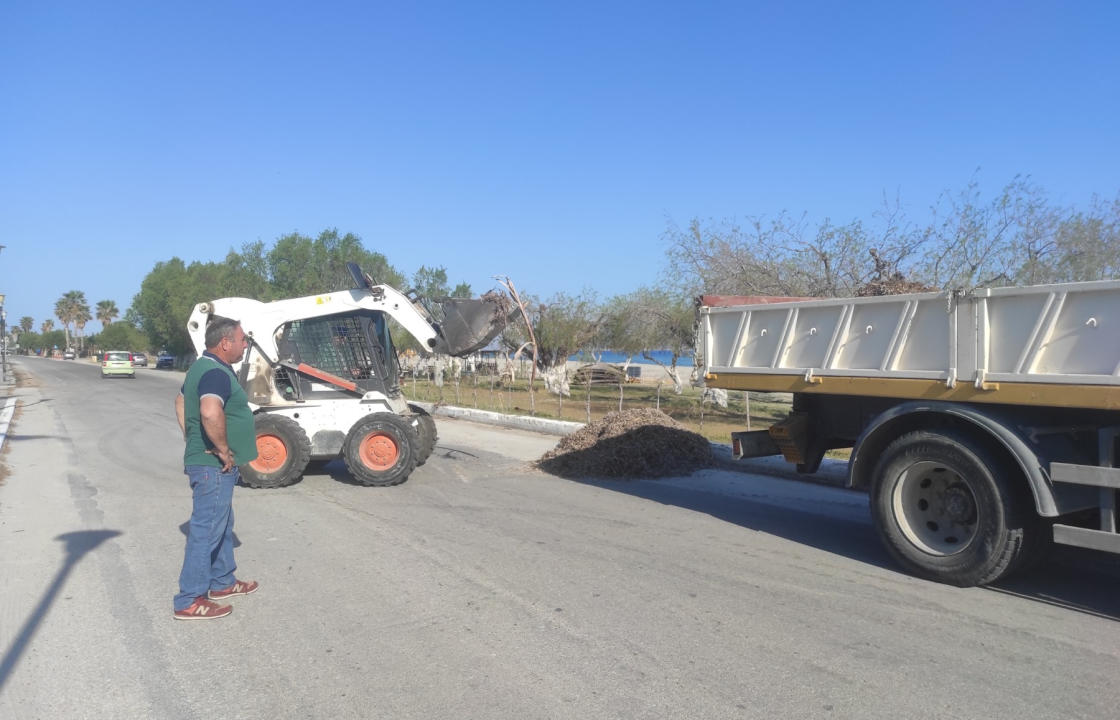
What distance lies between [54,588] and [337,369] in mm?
5119

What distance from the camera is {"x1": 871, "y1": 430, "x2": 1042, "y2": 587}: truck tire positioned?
5613mm

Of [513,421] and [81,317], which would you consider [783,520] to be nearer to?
[513,421]

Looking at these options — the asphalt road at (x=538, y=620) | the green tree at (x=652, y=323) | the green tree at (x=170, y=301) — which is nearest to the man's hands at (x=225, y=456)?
the asphalt road at (x=538, y=620)

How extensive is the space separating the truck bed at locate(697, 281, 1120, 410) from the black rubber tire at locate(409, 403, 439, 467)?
4.60 m

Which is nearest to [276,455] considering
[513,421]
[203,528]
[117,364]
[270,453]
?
[270,453]

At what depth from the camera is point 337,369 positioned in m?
10.7

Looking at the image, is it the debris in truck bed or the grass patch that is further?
the grass patch

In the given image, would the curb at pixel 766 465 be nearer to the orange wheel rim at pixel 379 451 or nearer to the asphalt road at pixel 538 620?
the asphalt road at pixel 538 620

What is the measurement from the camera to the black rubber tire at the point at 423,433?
11087 millimetres

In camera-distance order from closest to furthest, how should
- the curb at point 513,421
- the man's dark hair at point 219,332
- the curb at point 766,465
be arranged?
the man's dark hair at point 219,332 < the curb at point 766,465 < the curb at point 513,421

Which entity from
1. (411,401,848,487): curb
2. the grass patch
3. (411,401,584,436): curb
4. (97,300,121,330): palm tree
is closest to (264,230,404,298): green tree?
the grass patch

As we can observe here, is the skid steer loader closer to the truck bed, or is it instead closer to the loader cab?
the loader cab

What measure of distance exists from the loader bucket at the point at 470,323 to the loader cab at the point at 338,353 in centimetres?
90

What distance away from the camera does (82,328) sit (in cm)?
13188
